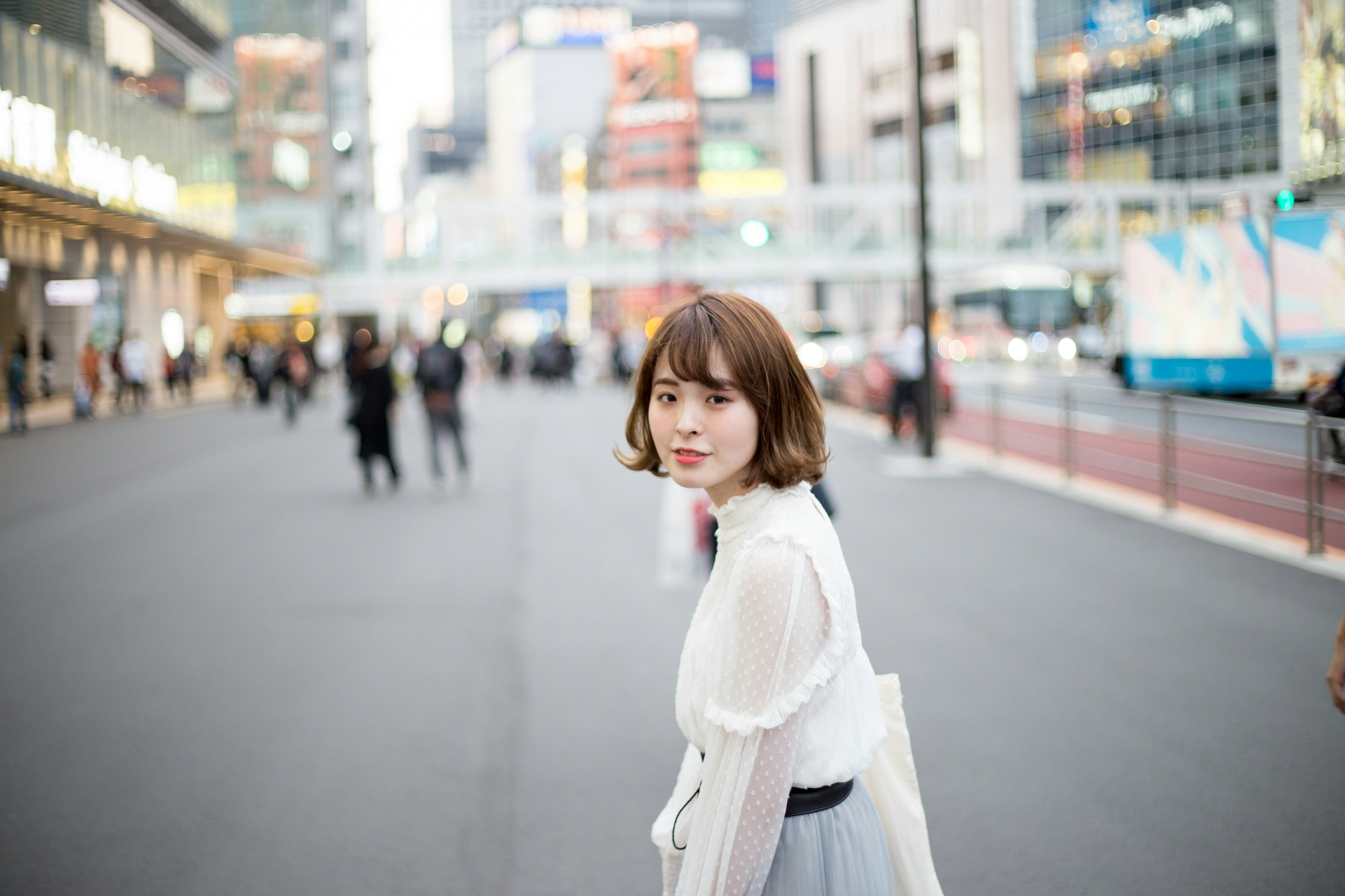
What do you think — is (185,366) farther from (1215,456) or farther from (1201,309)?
(1201,309)

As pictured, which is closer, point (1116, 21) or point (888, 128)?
point (1116, 21)

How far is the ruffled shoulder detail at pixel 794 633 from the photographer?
177 centimetres

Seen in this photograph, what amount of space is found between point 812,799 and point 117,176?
24.5 ft

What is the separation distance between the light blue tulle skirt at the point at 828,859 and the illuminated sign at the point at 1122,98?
121ft

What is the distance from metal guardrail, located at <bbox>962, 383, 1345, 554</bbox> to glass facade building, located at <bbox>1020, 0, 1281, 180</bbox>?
27.0 feet

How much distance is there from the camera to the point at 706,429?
1.91 m

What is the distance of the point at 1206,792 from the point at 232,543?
7.98 metres

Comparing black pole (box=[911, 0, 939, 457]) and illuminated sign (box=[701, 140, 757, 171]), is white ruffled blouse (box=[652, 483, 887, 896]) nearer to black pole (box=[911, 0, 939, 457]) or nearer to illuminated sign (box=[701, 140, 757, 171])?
black pole (box=[911, 0, 939, 457])

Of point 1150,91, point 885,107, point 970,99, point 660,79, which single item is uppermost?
point 660,79

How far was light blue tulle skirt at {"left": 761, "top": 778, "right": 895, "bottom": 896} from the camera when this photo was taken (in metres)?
1.88

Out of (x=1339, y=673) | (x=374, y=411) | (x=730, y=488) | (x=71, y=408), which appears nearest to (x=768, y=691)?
(x=730, y=488)

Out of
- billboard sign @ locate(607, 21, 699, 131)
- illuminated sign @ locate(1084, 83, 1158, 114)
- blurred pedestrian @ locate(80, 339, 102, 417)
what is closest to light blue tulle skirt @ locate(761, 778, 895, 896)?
blurred pedestrian @ locate(80, 339, 102, 417)

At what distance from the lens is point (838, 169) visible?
93000 millimetres

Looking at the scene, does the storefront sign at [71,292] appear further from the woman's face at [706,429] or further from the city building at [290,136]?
the city building at [290,136]
